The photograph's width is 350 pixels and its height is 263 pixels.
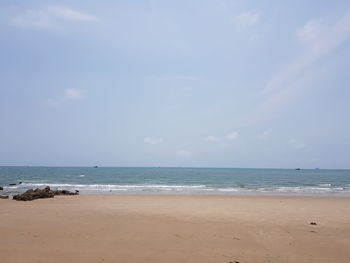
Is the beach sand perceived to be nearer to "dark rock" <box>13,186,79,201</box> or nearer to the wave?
"dark rock" <box>13,186,79,201</box>

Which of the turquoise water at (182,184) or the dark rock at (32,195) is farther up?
the dark rock at (32,195)

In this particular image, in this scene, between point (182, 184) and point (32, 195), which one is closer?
point (32, 195)

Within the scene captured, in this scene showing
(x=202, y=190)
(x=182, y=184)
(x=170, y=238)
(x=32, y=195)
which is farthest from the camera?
(x=182, y=184)

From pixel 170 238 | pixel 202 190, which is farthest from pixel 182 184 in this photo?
pixel 170 238

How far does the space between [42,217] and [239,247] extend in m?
7.54

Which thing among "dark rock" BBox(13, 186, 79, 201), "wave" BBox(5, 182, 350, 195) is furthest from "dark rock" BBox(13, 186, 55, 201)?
"wave" BBox(5, 182, 350, 195)

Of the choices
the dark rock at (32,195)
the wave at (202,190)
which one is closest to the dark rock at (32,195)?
the dark rock at (32,195)

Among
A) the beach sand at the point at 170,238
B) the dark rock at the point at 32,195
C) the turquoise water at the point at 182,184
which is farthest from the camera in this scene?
the turquoise water at the point at 182,184

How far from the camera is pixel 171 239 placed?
802 cm

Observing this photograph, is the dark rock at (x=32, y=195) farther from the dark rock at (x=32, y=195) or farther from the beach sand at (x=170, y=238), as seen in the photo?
the beach sand at (x=170, y=238)

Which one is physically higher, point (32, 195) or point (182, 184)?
point (32, 195)

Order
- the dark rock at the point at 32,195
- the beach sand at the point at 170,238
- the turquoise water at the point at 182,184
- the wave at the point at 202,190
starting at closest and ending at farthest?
1. the beach sand at the point at 170,238
2. the dark rock at the point at 32,195
3. the wave at the point at 202,190
4. the turquoise water at the point at 182,184

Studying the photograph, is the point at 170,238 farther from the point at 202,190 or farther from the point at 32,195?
the point at 202,190

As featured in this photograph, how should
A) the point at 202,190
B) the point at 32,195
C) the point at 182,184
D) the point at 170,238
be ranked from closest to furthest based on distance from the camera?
the point at 170,238
the point at 32,195
the point at 202,190
the point at 182,184
